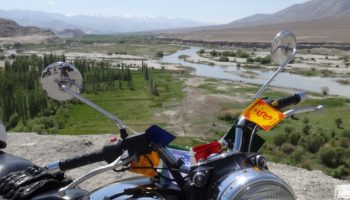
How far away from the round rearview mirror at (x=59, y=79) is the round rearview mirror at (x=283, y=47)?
1.04 m

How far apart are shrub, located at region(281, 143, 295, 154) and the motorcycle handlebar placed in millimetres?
18413

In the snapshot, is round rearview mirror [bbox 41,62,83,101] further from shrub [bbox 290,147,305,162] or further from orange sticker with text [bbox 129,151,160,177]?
shrub [bbox 290,147,305,162]

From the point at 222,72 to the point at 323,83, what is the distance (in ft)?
50.9

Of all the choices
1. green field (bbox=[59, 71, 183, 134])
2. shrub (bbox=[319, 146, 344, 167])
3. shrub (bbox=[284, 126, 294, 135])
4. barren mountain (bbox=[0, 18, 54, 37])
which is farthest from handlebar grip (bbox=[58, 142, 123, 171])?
barren mountain (bbox=[0, 18, 54, 37])

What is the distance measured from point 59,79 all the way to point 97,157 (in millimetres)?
424

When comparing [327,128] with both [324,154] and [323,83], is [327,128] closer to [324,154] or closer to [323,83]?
[324,154]

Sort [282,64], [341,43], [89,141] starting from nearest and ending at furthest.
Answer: [282,64] → [89,141] → [341,43]

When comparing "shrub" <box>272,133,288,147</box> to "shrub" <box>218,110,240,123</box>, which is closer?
"shrub" <box>272,133,288,147</box>

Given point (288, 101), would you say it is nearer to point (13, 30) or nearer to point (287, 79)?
point (287, 79)

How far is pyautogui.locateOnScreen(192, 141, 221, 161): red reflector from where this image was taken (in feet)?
7.43

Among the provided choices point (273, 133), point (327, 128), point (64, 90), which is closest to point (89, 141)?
point (64, 90)

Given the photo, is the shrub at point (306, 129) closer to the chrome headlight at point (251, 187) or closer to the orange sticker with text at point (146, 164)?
the orange sticker with text at point (146, 164)

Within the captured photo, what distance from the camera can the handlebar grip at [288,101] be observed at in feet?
7.84

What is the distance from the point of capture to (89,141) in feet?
29.7
